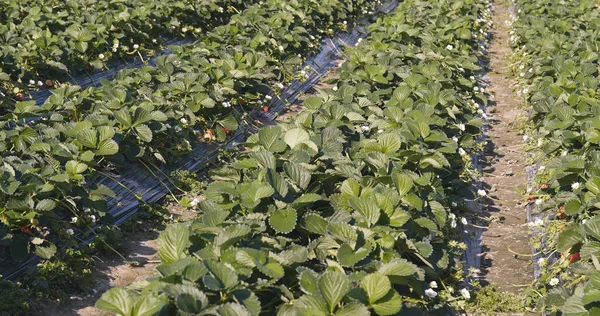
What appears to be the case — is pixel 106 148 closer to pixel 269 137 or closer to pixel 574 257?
pixel 269 137

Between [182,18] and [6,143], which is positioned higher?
[6,143]

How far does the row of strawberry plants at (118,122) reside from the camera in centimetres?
396

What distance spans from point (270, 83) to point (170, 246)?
459 cm

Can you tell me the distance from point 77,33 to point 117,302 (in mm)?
4886

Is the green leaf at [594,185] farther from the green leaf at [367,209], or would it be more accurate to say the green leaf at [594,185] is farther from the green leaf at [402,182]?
the green leaf at [367,209]

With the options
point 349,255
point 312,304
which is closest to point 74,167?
point 349,255

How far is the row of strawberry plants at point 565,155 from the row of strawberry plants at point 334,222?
58cm

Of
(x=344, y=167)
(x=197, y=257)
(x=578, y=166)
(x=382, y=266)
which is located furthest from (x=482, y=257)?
(x=197, y=257)

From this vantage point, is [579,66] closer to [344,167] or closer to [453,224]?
[453,224]

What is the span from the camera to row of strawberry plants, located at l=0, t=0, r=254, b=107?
6.31 m

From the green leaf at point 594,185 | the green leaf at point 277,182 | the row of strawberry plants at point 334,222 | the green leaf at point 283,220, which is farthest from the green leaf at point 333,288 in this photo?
the green leaf at point 594,185

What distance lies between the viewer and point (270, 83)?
7.54m

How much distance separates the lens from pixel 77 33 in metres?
6.95

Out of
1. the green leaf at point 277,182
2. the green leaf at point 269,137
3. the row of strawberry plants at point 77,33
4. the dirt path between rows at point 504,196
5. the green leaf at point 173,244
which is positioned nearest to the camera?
the green leaf at point 173,244
